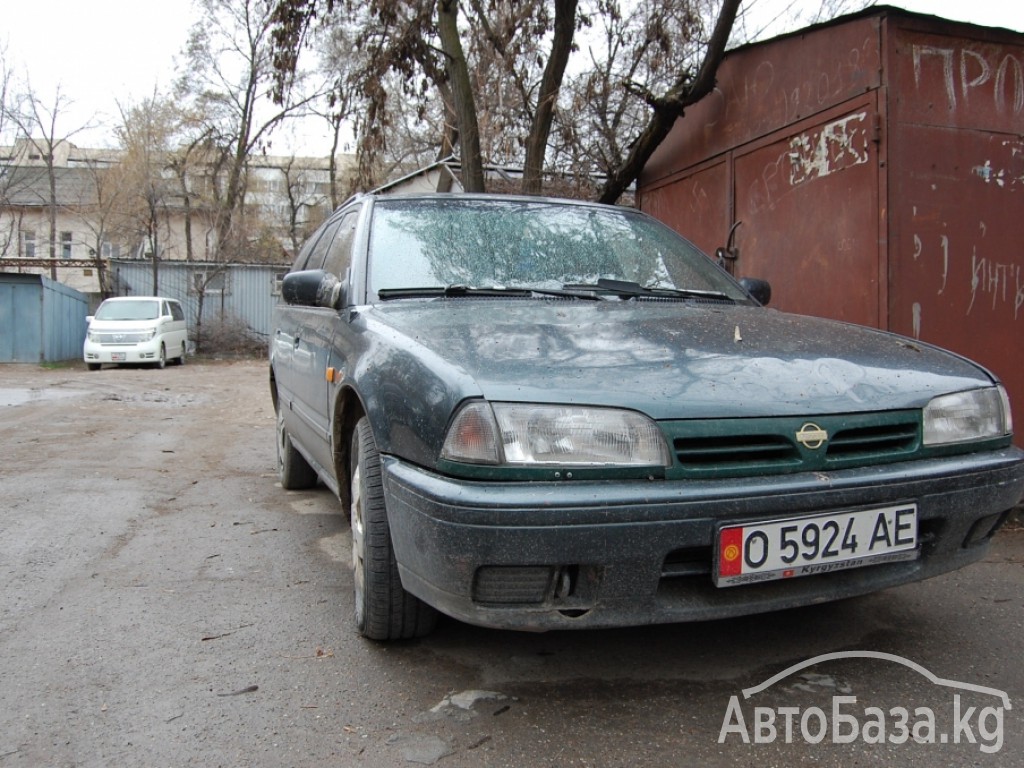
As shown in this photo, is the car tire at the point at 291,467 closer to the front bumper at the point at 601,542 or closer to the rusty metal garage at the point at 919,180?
the front bumper at the point at 601,542

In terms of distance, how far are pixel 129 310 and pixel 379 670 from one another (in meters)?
16.1

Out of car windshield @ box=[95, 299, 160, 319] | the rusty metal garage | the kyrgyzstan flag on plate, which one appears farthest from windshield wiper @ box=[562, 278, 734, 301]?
car windshield @ box=[95, 299, 160, 319]

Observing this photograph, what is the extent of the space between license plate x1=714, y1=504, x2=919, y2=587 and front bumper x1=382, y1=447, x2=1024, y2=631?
0.03 metres

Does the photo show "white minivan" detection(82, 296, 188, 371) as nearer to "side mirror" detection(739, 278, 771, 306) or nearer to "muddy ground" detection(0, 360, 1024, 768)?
"muddy ground" detection(0, 360, 1024, 768)

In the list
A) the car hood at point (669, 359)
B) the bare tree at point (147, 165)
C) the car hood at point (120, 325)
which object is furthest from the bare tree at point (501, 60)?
the bare tree at point (147, 165)

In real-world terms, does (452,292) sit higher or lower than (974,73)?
lower

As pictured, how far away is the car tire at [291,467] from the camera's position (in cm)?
479

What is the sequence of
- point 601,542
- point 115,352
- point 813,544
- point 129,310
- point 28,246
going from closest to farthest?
point 601,542 < point 813,544 < point 115,352 < point 129,310 < point 28,246

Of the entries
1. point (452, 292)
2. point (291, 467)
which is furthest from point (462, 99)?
point (452, 292)

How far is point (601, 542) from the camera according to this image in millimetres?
1828

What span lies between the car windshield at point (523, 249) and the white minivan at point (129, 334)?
14.3 meters

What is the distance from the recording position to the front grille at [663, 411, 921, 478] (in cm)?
195

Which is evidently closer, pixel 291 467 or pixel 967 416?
pixel 967 416

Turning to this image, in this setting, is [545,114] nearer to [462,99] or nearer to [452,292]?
[462,99]
